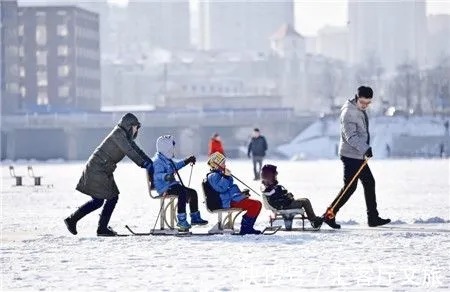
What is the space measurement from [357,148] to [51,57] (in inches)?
4935

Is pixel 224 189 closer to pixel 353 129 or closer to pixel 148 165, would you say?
pixel 148 165

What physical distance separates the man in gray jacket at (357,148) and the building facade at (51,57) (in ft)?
398

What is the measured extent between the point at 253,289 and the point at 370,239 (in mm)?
4666

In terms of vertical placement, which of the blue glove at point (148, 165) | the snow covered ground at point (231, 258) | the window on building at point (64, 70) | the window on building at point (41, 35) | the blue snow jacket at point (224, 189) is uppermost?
the window on building at point (41, 35)

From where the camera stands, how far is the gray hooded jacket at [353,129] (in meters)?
16.3

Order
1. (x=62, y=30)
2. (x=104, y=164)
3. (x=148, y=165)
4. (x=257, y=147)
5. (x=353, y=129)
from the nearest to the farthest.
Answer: (x=148, y=165), (x=104, y=164), (x=353, y=129), (x=257, y=147), (x=62, y=30)

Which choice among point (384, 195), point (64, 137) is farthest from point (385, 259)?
point (64, 137)

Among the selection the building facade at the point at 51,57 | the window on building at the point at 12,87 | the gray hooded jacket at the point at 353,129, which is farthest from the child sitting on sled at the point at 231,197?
the building facade at the point at 51,57

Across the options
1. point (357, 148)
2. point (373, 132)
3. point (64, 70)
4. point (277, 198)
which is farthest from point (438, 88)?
point (277, 198)

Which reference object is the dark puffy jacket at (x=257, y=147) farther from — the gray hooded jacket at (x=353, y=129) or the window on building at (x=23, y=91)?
the window on building at (x=23, y=91)

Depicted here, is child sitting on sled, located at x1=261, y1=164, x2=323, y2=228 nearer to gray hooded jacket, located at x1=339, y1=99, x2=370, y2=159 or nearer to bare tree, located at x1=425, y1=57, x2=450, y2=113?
gray hooded jacket, located at x1=339, y1=99, x2=370, y2=159

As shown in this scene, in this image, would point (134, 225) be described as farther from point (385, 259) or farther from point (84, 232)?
point (385, 259)

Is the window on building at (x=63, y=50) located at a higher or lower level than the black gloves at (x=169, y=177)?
higher

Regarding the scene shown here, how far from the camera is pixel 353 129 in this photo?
1639 cm
